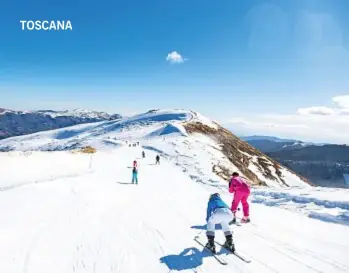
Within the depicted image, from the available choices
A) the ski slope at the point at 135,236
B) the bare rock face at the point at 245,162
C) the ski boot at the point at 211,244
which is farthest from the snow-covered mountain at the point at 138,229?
the bare rock face at the point at 245,162

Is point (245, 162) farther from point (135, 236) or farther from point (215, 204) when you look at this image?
point (215, 204)

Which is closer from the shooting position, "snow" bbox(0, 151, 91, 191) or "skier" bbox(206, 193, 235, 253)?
"skier" bbox(206, 193, 235, 253)

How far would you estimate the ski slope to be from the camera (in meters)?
7.74

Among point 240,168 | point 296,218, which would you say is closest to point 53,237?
point 296,218

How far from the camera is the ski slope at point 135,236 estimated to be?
25.4ft

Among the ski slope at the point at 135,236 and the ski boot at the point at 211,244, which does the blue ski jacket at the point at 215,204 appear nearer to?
the ski boot at the point at 211,244

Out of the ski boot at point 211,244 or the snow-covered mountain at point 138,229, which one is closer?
the snow-covered mountain at point 138,229

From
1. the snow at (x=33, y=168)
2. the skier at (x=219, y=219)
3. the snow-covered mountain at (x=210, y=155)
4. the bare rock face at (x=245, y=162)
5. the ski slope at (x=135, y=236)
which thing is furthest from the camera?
the bare rock face at (x=245, y=162)

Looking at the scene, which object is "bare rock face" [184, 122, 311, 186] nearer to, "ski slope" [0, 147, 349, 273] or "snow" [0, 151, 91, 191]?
"snow" [0, 151, 91, 191]

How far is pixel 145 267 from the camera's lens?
7.64m

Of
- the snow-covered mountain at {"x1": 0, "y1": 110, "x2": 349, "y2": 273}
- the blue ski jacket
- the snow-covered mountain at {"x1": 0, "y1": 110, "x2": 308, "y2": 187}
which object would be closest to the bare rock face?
the snow-covered mountain at {"x1": 0, "y1": 110, "x2": 308, "y2": 187}

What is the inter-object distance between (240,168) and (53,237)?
48.4 meters

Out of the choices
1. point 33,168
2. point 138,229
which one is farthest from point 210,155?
point 138,229

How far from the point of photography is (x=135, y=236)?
396 inches
